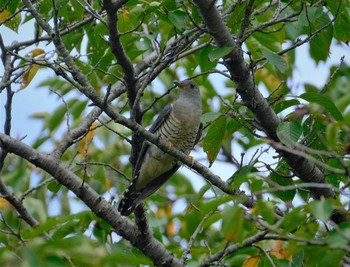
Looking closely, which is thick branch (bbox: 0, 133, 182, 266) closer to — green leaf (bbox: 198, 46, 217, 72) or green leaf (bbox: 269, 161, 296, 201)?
green leaf (bbox: 269, 161, 296, 201)

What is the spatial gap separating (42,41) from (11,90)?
2.95ft

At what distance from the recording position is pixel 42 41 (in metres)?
4.73

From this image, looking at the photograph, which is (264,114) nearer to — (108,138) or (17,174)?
(17,174)

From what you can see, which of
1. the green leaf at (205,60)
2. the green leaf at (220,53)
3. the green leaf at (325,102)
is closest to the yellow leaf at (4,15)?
the green leaf at (205,60)

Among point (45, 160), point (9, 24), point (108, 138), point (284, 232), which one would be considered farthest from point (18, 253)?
point (108, 138)

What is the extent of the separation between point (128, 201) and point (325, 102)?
157cm

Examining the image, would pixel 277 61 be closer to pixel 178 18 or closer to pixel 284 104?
pixel 284 104

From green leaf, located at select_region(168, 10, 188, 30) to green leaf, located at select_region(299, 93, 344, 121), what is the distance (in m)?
0.67

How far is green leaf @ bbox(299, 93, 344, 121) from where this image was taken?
352 centimetres

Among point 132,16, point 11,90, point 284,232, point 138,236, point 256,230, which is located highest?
point 132,16

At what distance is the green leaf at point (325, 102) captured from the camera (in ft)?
11.6

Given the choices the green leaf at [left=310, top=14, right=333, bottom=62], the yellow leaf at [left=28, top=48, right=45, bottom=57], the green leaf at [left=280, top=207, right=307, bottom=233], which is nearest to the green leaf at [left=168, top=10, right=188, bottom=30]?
the green leaf at [left=310, top=14, right=333, bottom=62]

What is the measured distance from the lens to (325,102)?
3.54 meters

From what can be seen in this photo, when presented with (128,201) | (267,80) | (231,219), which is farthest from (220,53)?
(267,80)
